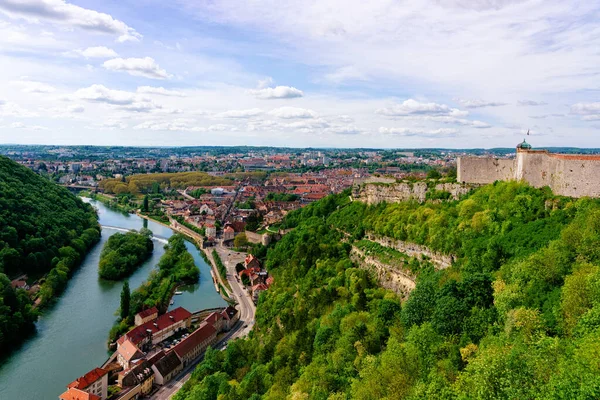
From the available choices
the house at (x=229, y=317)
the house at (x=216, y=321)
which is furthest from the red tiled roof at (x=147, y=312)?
the house at (x=229, y=317)

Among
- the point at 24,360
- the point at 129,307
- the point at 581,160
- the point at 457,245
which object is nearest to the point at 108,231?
the point at 129,307

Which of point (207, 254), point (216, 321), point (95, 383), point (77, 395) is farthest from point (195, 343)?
point (207, 254)

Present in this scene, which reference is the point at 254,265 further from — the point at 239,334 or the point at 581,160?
the point at 581,160

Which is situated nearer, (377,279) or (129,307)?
(377,279)

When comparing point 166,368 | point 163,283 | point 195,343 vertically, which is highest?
point 163,283

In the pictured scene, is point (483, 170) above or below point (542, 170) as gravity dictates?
below

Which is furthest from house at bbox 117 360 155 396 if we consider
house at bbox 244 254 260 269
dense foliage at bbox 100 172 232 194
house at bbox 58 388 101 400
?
dense foliage at bbox 100 172 232 194

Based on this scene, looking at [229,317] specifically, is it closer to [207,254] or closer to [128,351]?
[128,351]
